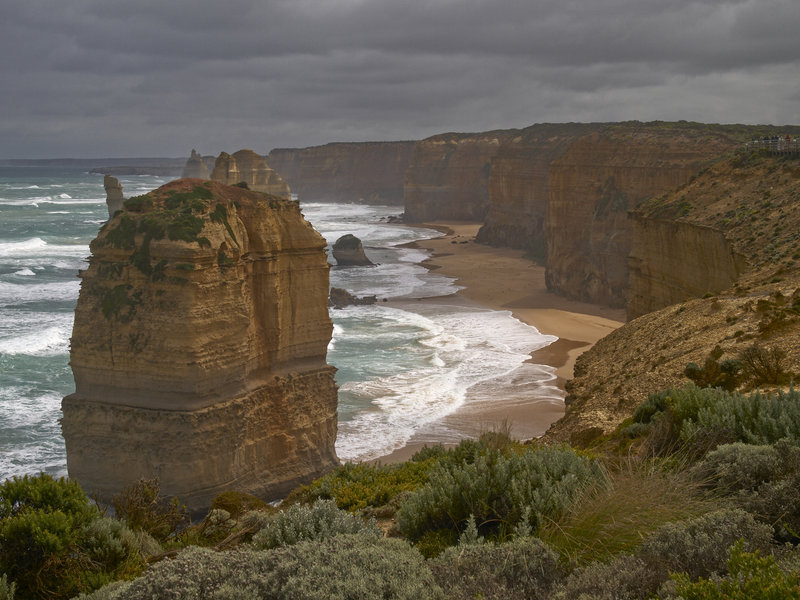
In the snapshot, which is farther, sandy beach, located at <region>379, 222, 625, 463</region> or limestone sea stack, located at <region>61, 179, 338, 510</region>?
sandy beach, located at <region>379, 222, 625, 463</region>

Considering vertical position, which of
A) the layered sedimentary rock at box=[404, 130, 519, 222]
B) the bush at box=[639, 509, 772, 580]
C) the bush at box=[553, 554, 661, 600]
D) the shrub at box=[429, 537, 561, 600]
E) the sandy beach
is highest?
the layered sedimentary rock at box=[404, 130, 519, 222]

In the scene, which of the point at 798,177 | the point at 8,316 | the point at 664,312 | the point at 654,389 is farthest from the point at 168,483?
the point at 8,316

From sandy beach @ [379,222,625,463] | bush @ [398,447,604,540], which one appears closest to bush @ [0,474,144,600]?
bush @ [398,447,604,540]

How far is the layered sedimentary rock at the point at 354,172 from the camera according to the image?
142 meters

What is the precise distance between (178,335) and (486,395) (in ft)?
44.7

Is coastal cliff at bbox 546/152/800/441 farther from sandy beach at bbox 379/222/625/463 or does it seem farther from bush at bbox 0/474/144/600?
bush at bbox 0/474/144/600

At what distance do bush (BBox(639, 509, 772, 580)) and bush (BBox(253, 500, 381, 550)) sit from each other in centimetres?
212

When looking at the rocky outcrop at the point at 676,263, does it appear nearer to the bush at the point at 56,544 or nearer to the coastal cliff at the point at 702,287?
the coastal cliff at the point at 702,287

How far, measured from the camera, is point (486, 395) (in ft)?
90.7

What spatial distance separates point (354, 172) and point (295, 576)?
14340 centimetres

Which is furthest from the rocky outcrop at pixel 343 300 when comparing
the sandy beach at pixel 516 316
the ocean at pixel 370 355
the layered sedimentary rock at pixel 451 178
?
the layered sedimentary rock at pixel 451 178

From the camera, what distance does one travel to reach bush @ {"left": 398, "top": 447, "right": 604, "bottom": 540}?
650 centimetres

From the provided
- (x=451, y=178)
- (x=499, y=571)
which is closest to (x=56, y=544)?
(x=499, y=571)

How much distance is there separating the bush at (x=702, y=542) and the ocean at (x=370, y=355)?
55.9 ft
